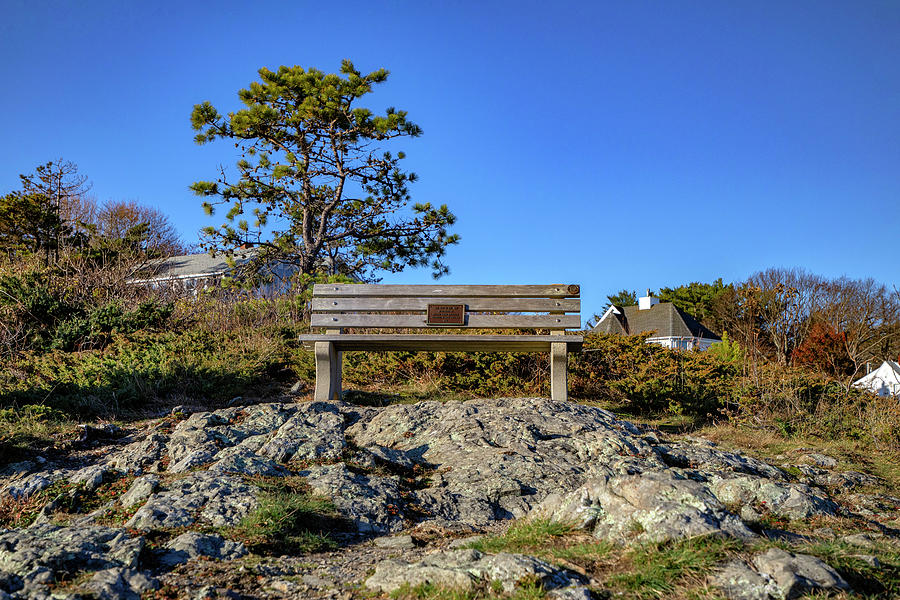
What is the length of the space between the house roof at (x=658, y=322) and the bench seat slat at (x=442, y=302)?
24.8 metres

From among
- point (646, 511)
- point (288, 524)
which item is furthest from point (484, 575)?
point (288, 524)

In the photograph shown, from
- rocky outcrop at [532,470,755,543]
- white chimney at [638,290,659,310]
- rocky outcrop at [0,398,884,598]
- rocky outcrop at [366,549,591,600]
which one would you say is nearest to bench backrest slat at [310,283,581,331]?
rocky outcrop at [0,398,884,598]

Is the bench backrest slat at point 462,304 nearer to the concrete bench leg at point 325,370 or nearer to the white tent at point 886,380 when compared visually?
the concrete bench leg at point 325,370

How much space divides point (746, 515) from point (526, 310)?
4.45m

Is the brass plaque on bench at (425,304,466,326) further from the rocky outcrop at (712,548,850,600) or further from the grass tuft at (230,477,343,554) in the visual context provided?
the rocky outcrop at (712,548,850,600)

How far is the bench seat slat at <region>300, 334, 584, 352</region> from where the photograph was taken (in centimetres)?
760

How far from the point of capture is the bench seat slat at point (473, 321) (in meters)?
7.84

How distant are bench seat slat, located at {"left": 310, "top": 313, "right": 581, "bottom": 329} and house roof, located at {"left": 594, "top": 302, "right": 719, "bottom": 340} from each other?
975 inches

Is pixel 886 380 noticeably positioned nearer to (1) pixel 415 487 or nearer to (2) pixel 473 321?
(2) pixel 473 321

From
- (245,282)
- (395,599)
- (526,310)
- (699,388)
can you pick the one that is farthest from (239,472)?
(245,282)

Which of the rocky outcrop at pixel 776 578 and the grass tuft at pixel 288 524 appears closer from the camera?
the rocky outcrop at pixel 776 578

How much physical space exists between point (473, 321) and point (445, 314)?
0.36m

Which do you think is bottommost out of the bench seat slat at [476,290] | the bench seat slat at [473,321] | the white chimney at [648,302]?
the bench seat slat at [473,321]

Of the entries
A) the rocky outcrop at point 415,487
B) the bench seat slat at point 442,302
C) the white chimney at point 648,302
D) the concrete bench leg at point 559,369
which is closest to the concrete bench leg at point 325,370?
the bench seat slat at point 442,302
